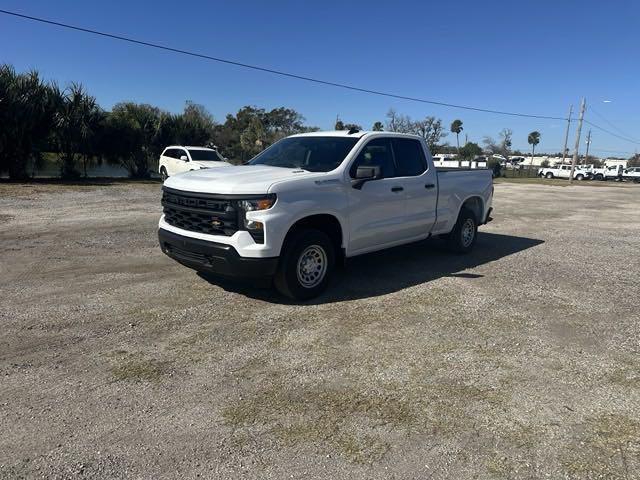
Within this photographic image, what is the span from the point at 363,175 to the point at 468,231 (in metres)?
3.59

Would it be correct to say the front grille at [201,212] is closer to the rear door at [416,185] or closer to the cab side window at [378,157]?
the cab side window at [378,157]

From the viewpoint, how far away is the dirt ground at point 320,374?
2869 mm

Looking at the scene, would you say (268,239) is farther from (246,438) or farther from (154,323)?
(246,438)

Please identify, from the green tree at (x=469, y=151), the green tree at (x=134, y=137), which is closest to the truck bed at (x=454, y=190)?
the green tree at (x=134, y=137)

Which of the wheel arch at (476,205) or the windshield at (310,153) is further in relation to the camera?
the wheel arch at (476,205)

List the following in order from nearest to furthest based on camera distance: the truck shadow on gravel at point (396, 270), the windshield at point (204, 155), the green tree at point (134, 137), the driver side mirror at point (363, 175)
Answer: the driver side mirror at point (363, 175), the truck shadow on gravel at point (396, 270), the windshield at point (204, 155), the green tree at point (134, 137)

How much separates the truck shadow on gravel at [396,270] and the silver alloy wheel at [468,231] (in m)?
0.24

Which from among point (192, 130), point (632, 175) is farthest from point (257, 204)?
point (632, 175)

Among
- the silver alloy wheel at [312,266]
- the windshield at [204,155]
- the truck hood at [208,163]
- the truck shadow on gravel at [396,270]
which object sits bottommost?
the truck shadow on gravel at [396,270]

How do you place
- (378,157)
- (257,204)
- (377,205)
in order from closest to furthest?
(257,204) < (377,205) < (378,157)

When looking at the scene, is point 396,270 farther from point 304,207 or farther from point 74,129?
point 74,129

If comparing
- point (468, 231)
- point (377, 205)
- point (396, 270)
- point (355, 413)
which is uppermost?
point (377, 205)

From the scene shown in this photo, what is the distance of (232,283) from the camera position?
20.1ft

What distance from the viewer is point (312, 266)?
18.4ft
